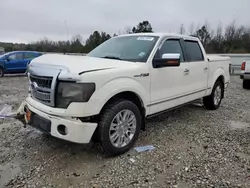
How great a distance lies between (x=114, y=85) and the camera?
9.73 feet

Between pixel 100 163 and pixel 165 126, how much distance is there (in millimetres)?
1851

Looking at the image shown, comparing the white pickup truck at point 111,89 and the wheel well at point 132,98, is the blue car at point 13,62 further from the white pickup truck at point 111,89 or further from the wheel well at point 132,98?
the wheel well at point 132,98

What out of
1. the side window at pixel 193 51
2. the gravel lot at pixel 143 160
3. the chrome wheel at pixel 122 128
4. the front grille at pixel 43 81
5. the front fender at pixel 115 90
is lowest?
the gravel lot at pixel 143 160

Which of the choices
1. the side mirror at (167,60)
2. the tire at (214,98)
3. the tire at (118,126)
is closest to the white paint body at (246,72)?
the tire at (214,98)

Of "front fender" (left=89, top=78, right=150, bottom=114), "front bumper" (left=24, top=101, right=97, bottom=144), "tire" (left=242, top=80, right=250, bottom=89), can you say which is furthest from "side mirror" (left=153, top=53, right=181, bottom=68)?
"tire" (left=242, top=80, right=250, bottom=89)

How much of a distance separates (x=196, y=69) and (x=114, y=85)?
2.44 m

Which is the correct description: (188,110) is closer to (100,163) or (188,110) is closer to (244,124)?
(244,124)

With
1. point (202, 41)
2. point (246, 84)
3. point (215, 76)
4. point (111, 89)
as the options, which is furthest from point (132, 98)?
point (202, 41)

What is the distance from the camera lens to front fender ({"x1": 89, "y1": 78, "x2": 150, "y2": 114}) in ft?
9.12

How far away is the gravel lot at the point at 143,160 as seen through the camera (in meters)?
2.67

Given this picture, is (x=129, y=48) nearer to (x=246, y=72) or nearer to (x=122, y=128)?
(x=122, y=128)

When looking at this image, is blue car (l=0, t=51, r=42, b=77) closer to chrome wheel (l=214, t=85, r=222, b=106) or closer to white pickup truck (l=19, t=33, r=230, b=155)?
white pickup truck (l=19, t=33, r=230, b=155)

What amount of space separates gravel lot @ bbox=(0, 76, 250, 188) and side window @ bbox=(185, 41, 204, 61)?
142 centimetres

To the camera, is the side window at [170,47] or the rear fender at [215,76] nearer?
the side window at [170,47]
